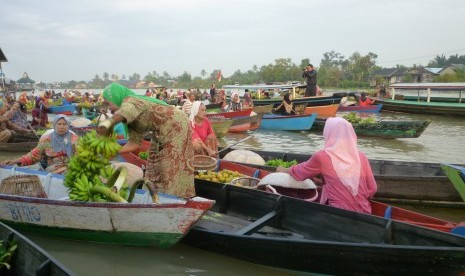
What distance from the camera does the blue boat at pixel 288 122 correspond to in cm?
1402

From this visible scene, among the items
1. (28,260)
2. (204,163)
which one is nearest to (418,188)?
(204,163)

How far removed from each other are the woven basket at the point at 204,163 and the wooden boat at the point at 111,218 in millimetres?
1111

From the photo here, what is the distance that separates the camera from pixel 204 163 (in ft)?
18.7

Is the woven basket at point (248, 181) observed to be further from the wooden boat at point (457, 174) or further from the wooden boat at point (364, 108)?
the wooden boat at point (364, 108)

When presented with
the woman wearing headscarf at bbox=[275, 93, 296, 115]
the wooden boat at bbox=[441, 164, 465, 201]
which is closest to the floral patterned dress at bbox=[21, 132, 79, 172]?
the wooden boat at bbox=[441, 164, 465, 201]

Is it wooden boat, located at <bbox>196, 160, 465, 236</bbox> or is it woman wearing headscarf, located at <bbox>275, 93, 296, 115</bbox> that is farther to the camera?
woman wearing headscarf, located at <bbox>275, 93, 296, 115</bbox>

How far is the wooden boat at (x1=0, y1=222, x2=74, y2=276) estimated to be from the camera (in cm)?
270

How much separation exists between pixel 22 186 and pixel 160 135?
2.24 metres

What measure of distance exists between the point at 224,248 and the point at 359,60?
54.6 meters

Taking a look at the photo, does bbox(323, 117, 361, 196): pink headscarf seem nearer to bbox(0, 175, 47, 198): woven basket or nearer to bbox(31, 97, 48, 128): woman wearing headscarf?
bbox(0, 175, 47, 198): woven basket

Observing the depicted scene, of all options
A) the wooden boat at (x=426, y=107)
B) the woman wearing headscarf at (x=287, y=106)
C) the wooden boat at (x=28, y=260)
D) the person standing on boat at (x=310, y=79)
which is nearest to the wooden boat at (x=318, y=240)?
the wooden boat at (x=28, y=260)

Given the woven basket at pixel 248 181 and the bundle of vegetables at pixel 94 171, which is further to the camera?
the woven basket at pixel 248 181

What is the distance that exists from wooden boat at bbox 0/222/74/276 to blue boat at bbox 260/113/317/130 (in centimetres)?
1163

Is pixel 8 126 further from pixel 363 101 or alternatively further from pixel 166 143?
pixel 363 101
